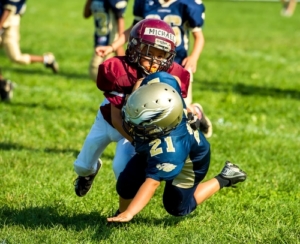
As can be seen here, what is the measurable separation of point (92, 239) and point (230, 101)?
4985 mm

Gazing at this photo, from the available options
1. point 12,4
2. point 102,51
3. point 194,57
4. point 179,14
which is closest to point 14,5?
point 12,4

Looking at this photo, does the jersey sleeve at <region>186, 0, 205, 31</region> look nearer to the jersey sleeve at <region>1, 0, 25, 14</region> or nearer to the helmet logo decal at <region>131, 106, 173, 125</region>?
the helmet logo decal at <region>131, 106, 173, 125</region>

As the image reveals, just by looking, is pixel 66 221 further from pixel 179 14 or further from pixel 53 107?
pixel 53 107

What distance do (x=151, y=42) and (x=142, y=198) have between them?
0.94 meters

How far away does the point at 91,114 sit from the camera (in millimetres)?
7734

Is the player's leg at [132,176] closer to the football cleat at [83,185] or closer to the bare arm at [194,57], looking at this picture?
the football cleat at [83,185]

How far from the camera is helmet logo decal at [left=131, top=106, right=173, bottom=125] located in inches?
138

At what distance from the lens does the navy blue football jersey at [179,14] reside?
5641 mm

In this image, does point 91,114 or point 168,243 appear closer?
point 168,243

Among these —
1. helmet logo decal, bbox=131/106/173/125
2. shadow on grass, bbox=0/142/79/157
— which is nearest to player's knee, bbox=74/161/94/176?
helmet logo decal, bbox=131/106/173/125

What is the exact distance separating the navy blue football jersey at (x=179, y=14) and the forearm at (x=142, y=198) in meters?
2.34

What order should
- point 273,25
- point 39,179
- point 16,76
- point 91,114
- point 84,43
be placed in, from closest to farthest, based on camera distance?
1. point 39,179
2. point 91,114
3. point 16,76
4. point 84,43
5. point 273,25

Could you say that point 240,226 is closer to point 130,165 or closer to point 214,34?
point 130,165

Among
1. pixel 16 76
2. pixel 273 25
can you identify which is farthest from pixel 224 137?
pixel 273 25
